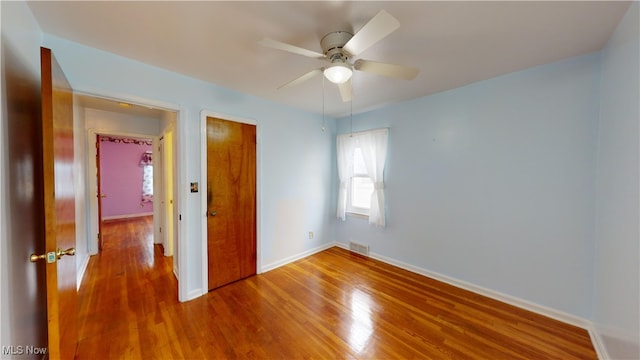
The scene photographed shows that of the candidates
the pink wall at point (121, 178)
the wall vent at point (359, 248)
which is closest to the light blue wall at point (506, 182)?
the wall vent at point (359, 248)

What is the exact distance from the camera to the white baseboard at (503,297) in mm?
1983

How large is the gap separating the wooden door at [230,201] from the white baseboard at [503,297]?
6.78 ft

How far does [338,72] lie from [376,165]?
6.63 ft

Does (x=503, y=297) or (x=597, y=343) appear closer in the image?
(x=597, y=343)

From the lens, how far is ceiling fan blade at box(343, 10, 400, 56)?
1.08m

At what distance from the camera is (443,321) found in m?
2.05

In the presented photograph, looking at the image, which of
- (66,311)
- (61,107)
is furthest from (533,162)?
(66,311)

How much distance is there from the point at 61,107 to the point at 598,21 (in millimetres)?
3447

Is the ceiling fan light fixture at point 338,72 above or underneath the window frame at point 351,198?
above

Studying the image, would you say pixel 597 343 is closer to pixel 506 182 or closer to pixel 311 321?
pixel 506 182

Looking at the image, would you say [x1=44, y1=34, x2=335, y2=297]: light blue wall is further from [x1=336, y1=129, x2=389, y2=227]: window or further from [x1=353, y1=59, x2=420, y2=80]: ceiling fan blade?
[x1=353, y1=59, x2=420, y2=80]: ceiling fan blade

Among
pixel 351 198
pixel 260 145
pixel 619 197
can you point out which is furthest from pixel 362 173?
pixel 619 197

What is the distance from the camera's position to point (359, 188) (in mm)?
3756

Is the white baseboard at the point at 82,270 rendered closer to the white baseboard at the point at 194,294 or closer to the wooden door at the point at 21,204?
the white baseboard at the point at 194,294
